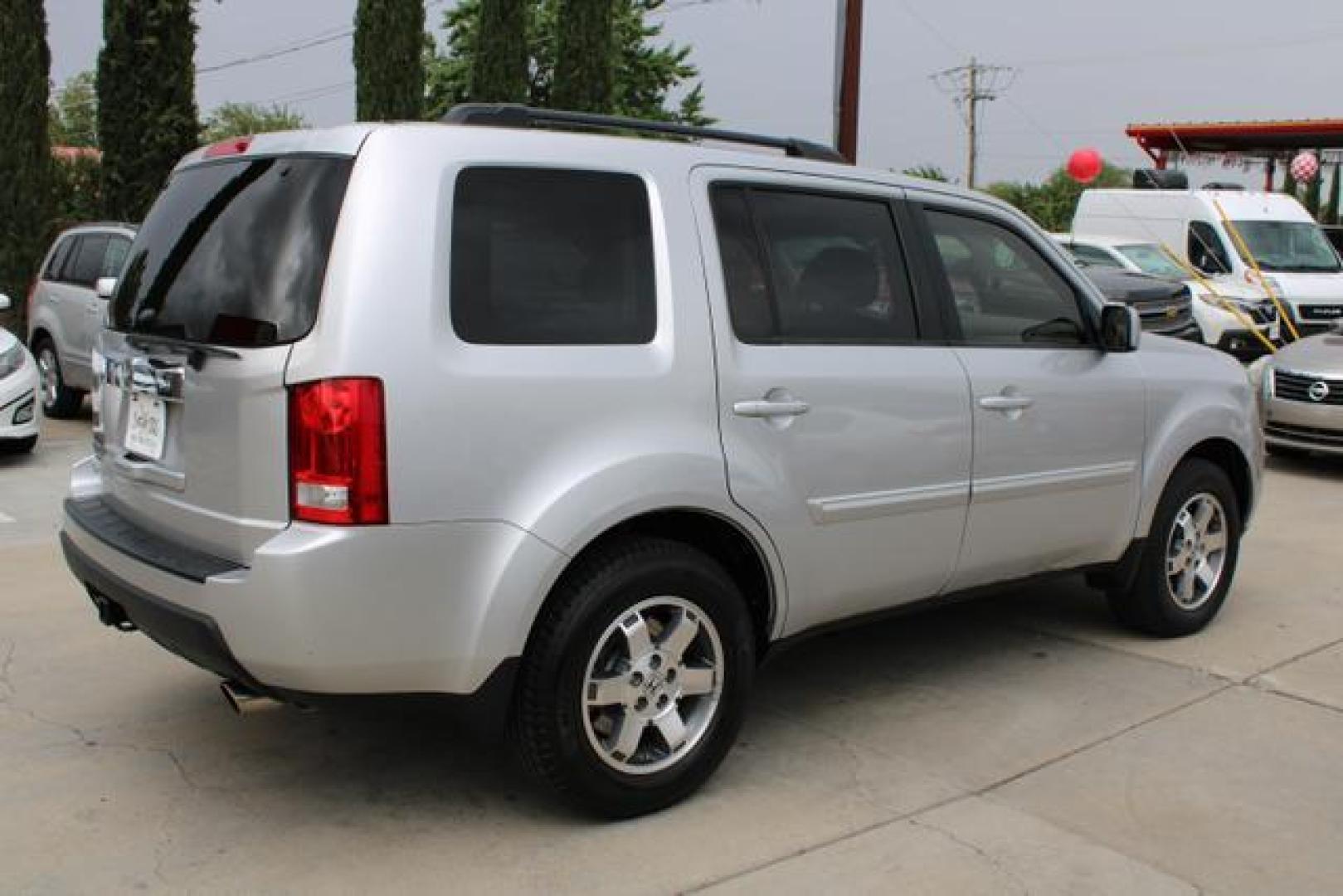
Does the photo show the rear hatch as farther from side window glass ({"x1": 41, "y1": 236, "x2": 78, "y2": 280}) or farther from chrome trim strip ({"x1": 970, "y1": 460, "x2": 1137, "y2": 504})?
side window glass ({"x1": 41, "y1": 236, "x2": 78, "y2": 280})

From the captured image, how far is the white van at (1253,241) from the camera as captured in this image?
14.5 meters

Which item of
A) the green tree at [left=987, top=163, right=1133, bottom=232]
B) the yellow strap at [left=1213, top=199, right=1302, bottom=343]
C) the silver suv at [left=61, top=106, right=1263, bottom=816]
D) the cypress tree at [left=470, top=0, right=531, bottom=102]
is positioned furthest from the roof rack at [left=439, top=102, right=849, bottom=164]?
the green tree at [left=987, top=163, right=1133, bottom=232]

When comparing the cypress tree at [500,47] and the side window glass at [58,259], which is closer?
the side window glass at [58,259]

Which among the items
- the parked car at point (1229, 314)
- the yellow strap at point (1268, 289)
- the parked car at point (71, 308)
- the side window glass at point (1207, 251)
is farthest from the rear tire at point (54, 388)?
the side window glass at point (1207, 251)

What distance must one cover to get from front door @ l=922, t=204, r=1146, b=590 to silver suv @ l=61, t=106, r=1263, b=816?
0.02 meters

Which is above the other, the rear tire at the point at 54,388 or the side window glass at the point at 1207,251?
the side window glass at the point at 1207,251

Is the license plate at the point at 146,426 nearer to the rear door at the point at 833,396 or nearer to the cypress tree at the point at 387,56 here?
the rear door at the point at 833,396

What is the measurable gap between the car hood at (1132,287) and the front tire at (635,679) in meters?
10.2

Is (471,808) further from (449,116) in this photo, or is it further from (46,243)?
(46,243)

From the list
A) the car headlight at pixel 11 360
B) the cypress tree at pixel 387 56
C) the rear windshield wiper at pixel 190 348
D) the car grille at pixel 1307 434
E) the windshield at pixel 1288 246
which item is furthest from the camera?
the cypress tree at pixel 387 56

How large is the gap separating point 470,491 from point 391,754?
1.28 m

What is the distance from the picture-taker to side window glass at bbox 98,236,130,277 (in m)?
10.5

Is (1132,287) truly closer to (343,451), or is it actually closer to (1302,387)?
(1302,387)

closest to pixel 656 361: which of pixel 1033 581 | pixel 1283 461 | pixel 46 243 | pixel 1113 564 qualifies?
pixel 1033 581
